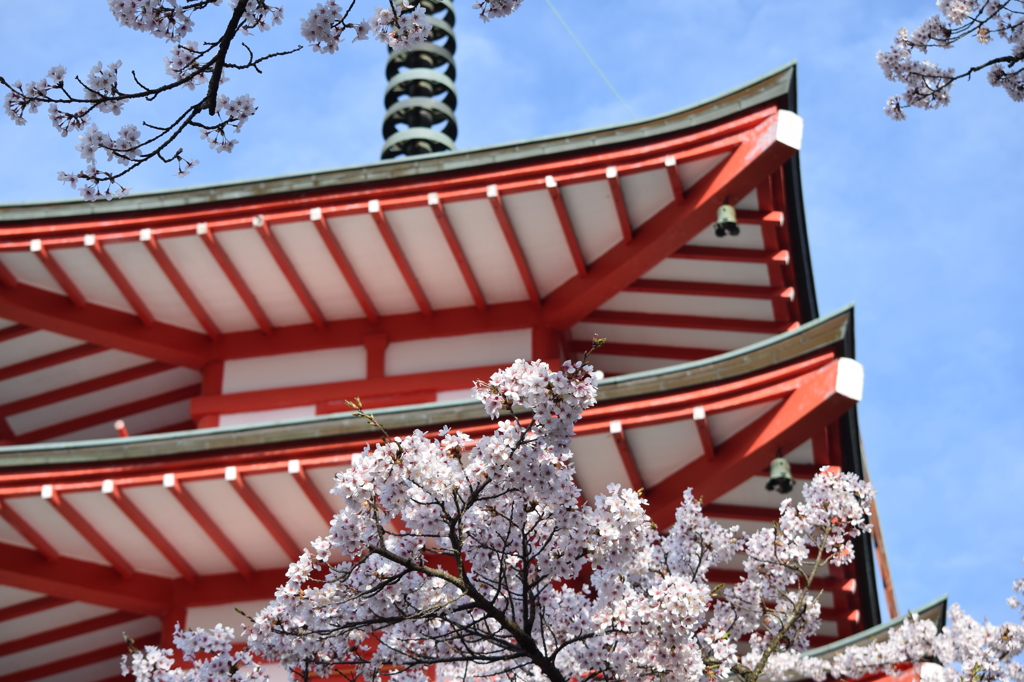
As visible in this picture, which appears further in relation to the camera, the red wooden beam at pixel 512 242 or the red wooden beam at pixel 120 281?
the red wooden beam at pixel 120 281

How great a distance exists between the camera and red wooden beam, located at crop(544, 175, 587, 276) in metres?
10.5

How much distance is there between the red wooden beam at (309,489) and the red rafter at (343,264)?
2.61 m

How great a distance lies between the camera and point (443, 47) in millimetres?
17750

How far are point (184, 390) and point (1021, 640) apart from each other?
955 centimetres

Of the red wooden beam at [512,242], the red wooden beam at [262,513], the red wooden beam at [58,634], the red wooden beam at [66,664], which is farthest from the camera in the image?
the red wooden beam at [66,664]

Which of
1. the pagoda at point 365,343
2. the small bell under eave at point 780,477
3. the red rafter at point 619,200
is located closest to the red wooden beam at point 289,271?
the pagoda at point 365,343

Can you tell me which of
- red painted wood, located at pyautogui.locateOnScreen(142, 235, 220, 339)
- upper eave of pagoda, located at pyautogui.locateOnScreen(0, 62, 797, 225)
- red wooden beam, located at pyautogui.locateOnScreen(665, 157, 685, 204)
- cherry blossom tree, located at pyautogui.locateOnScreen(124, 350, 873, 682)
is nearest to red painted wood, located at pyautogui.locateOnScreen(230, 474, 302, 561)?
red painted wood, located at pyautogui.locateOnScreen(142, 235, 220, 339)

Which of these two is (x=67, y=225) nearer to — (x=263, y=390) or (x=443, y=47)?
(x=263, y=390)

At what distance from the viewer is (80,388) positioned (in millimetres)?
12961

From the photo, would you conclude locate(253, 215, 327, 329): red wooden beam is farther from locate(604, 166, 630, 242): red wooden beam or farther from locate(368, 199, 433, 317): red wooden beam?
locate(604, 166, 630, 242): red wooden beam

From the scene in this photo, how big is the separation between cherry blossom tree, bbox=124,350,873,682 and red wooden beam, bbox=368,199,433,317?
18.1ft

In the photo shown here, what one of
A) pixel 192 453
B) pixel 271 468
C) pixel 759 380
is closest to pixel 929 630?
pixel 759 380

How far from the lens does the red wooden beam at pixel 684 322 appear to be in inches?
480

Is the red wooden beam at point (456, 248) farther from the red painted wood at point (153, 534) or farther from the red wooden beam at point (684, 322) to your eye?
the red painted wood at point (153, 534)
